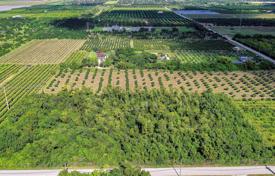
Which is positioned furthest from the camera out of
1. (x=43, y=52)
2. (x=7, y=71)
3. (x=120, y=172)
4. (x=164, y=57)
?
(x=43, y=52)

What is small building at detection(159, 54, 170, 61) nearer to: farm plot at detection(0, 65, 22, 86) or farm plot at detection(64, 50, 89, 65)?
farm plot at detection(64, 50, 89, 65)

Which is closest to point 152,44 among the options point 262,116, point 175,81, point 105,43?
point 105,43

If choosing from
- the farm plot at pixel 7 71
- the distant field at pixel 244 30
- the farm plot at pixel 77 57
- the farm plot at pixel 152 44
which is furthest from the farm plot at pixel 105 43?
the distant field at pixel 244 30

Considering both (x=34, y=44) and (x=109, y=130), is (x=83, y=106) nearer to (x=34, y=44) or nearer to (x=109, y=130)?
(x=109, y=130)

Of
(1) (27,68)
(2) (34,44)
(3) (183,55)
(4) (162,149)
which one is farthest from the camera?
(2) (34,44)

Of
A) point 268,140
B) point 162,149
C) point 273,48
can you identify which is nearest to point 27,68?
point 162,149

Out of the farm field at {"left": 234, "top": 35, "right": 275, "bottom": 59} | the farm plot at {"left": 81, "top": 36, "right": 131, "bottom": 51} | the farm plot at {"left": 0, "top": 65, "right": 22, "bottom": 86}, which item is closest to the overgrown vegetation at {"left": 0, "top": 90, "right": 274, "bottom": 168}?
the farm plot at {"left": 0, "top": 65, "right": 22, "bottom": 86}

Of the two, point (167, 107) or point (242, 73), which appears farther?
point (242, 73)

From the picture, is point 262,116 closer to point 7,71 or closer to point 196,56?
point 196,56
